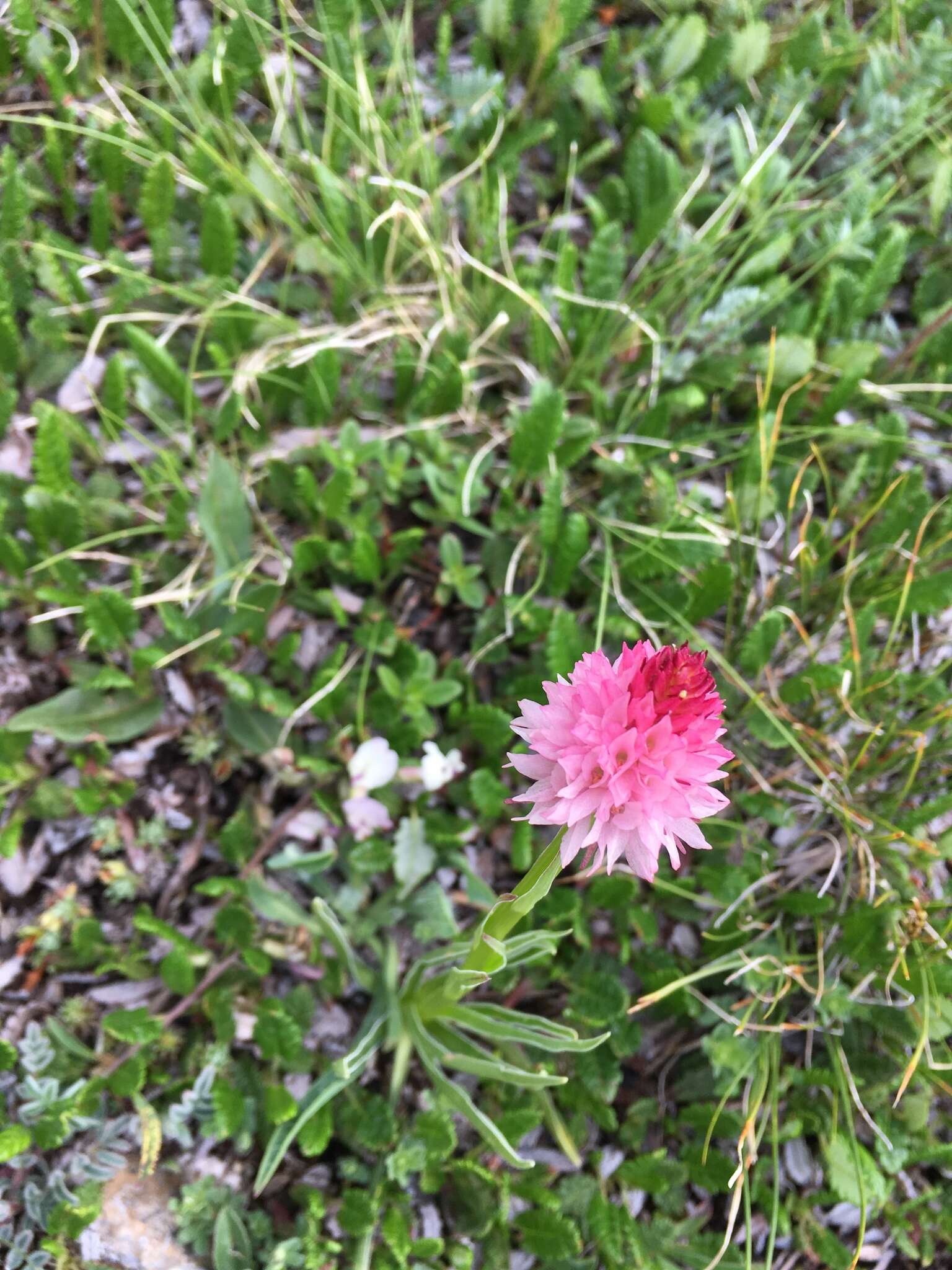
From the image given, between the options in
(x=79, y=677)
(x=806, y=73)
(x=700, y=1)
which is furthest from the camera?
(x=700, y=1)

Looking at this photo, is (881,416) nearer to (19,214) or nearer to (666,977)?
(666,977)

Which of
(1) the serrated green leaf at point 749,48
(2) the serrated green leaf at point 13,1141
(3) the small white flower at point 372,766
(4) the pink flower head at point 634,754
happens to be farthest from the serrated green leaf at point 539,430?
(2) the serrated green leaf at point 13,1141

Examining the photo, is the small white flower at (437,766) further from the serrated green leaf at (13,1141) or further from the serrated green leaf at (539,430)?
the serrated green leaf at (13,1141)

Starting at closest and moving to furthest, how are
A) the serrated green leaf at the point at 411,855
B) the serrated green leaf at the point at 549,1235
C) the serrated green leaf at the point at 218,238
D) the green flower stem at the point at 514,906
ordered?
the green flower stem at the point at 514,906, the serrated green leaf at the point at 549,1235, the serrated green leaf at the point at 411,855, the serrated green leaf at the point at 218,238

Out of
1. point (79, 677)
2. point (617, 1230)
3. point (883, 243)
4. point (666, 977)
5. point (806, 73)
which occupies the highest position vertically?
point (806, 73)

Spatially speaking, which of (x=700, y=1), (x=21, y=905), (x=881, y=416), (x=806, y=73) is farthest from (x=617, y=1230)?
(x=700, y=1)

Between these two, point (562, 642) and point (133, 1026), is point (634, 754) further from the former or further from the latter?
point (133, 1026)

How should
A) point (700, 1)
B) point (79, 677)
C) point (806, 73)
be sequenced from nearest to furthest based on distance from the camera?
point (79, 677) → point (806, 73) → point (700, 1)
